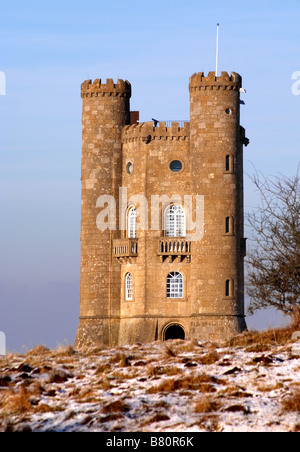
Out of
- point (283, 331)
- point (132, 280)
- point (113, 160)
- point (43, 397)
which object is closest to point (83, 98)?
point (113, 160)

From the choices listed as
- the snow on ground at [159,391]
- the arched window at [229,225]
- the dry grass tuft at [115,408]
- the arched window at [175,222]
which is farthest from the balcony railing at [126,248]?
the dry grass tuft at [115,408]

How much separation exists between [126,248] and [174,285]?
12.4ft

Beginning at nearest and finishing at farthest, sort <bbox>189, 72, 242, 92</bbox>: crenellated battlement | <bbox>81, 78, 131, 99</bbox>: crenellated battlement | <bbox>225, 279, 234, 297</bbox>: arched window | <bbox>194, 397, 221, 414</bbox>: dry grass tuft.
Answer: <bbox>194, 397, 221, 414</bbox>: dry grass tuft, <bbox>225, 279, 234, 297</bbox>: arched window, <bbox>189, 72, 242, 92</bbox>: crenellated battlement, <bbox>81, 78, 131, 99</bbox>: crenellated battlement

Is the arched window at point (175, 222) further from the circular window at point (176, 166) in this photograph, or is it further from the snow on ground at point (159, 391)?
the snow on ground at point (159, 391)

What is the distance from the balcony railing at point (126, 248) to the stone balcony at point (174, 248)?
63.9 inches

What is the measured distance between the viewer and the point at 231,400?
23.2 metres

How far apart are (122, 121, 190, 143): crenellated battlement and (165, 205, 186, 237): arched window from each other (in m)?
4.46

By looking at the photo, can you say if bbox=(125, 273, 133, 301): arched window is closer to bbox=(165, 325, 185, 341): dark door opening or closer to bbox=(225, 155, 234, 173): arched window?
bbox=(165, 325, 185, 341): dark door opening

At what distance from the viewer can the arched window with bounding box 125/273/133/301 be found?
200 ft

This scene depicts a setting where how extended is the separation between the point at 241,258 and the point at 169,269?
14.6 feet

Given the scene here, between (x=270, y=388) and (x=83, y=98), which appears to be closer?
(x=270, y=388)

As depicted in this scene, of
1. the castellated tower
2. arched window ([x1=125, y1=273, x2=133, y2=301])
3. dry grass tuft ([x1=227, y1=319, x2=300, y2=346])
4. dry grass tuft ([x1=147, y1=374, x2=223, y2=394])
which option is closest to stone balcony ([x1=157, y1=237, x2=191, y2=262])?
the castellated tower

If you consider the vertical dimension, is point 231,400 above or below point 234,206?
below
